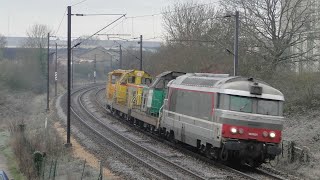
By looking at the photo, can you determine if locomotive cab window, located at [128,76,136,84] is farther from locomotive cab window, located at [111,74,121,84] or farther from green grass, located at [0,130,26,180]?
green grass, located at [0,130,26,180]

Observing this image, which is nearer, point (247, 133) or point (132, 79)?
point (247, 133)

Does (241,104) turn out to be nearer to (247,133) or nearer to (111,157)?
(247,133)

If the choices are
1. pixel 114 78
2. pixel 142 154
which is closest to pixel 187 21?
pixel 114 78

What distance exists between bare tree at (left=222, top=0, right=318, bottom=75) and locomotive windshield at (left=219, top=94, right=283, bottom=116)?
1612 centimetres

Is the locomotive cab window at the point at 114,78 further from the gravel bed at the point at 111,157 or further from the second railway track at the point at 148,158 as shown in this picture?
the gravel bed at the point at 111,157

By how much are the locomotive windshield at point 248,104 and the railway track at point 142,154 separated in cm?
264

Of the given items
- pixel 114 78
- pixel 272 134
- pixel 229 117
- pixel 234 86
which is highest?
pixel 234 86

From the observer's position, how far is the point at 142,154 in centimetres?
2127

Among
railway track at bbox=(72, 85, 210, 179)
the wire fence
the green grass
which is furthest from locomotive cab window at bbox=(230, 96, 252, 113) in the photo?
the green grass

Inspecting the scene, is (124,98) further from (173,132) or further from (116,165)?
(116,165)

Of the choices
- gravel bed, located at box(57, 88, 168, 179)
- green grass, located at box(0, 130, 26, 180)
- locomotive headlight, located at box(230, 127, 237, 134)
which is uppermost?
locomotive headlight, located at box(230, 127, 237, 134)

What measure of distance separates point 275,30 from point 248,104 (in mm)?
18299

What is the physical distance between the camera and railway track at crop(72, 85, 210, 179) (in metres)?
16.8

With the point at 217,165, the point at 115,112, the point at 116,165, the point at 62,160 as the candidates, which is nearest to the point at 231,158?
the point at 217,165
